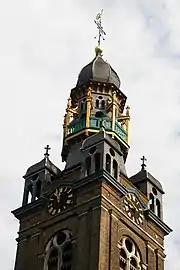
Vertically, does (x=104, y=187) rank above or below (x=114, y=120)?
below

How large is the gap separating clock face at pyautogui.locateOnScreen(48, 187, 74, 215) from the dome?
1187 cm

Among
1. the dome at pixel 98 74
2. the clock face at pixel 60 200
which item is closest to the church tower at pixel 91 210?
the clock face at pixel 60 200

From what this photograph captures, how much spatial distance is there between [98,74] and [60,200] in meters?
13.4

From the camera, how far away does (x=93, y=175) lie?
51594 mm

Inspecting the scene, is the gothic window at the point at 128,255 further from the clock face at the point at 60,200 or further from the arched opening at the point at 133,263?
the clock face at the point at 60,200

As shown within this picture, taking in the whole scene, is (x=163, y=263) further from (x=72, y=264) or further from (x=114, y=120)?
(x=114, y=120)

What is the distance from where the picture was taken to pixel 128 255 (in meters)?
51.1

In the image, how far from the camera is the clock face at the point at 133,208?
52.8 m

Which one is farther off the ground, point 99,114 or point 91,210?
point 99,114

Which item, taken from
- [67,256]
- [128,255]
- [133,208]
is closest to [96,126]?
[133,208]

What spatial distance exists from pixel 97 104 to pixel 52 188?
9677 mm

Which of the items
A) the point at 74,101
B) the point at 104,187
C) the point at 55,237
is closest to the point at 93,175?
the point at 104,187

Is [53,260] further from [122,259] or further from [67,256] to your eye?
[122,259]

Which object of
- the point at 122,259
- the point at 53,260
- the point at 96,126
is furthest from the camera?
the point at 96,126
